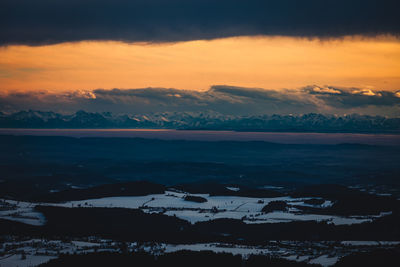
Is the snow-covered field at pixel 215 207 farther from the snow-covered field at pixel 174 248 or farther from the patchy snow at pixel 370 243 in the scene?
the snow-covered field at pixel 174 248

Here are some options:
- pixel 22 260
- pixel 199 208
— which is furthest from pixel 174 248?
pixel 199 208

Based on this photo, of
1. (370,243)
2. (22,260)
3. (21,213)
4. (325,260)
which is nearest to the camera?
(22,260)

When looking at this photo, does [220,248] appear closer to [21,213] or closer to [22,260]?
[22,260]

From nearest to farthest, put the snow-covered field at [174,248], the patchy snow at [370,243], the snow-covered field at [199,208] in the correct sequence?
the snow-covered field at [174,248] → the patchy snow at [370,243] → the snow-covered field at [199,208]

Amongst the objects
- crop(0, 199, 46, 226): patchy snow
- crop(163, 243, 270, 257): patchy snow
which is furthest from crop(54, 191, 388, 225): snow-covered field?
crop(163, 243, 270, 257): patchy snow

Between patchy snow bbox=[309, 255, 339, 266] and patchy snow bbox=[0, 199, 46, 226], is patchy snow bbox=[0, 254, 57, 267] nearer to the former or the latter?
patchy snow bbox=[0, 199, 46, 226]

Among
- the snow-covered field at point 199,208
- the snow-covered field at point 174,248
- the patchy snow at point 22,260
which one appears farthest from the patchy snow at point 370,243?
the patchy snow at point 22,260

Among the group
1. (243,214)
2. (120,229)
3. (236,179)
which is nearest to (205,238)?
(120,229)

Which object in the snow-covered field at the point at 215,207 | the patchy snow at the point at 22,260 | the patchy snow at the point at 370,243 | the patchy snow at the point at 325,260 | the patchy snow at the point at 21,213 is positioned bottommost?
the snow-covered field at the point at 215,207
